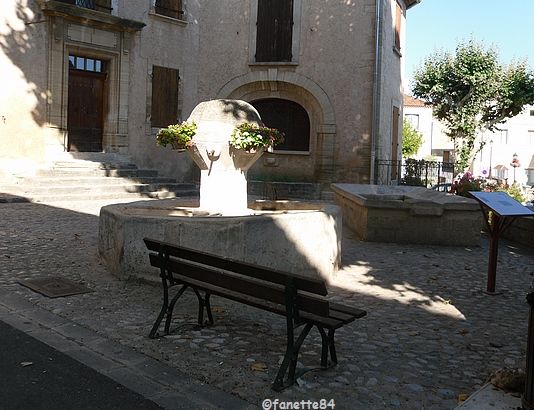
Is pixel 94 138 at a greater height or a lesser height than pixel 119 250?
greater

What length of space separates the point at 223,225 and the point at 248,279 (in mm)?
1692

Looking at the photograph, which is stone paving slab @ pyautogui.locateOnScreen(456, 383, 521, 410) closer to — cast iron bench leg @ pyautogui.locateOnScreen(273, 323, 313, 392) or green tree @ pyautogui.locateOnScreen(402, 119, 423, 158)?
cast iron bench leg @ pyautogui.locateOnScreen(273, 323, 313, 392)

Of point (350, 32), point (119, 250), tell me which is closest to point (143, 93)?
point (350, 32)

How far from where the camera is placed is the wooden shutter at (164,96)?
16.7 metres

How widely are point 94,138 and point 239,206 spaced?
999 centimetres

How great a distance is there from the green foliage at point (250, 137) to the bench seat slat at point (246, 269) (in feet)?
8.85

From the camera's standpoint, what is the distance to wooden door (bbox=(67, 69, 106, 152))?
15484 millimetres

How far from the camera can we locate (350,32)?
16906mm

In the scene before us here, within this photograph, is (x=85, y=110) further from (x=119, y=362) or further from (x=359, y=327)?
(x=119, y=362)

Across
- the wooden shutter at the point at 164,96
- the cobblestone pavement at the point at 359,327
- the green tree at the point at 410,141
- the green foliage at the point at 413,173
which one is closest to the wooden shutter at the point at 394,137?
the green foliage at the point at 413,173

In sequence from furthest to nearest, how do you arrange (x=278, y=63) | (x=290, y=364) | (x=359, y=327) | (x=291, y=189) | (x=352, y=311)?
1. (x=278, y=63)
2. (x=291, y=189)
3. (x=359, y=327)
4. (x=352, y=311)
5. (x=290, y=364)

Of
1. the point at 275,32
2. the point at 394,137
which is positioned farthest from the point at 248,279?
the point at 394,137

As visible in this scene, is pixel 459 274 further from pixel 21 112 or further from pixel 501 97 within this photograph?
pixel 501 97

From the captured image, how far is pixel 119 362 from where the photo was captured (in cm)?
369
